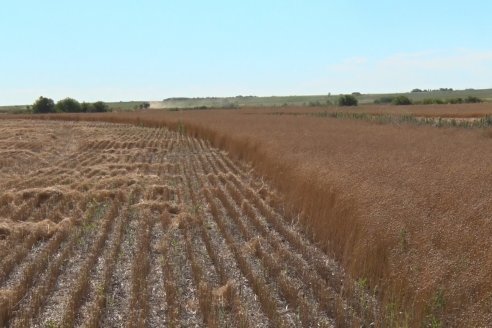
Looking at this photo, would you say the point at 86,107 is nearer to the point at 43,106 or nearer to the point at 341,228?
the point at 43,106

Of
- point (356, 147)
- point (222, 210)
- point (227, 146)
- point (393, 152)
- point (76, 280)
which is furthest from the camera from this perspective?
point (227, 146)

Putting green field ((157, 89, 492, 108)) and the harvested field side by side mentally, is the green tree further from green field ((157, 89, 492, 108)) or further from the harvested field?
the harvested field

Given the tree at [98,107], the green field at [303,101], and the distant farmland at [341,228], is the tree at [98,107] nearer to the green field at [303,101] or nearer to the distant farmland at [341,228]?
the green field at [303,101]

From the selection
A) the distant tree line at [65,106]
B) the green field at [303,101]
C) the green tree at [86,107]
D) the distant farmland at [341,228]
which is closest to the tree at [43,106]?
the distant tree line at [65,106]

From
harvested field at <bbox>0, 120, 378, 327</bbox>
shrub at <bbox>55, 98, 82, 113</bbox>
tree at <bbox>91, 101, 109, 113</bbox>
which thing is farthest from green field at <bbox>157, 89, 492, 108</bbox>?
harvested field at <bbox>0, 120, 378, 327</bbox>

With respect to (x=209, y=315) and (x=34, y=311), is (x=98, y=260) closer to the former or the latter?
(x=34, y=311)

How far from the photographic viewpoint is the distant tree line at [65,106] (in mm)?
64375

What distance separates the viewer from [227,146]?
1731 cm

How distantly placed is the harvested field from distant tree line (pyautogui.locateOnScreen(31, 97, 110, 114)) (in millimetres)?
57015

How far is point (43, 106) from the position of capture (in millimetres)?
64438

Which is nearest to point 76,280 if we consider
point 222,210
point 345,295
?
point 345,295

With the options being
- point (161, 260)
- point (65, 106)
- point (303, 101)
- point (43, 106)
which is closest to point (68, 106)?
point (65, 106)

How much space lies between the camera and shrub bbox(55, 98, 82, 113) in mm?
65438

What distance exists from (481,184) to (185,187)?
21.5ft
